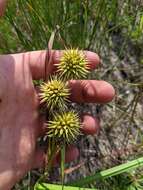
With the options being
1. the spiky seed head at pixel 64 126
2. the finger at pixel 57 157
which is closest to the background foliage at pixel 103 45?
the finger at pixel 57 157

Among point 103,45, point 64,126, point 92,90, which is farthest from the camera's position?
point 103,45

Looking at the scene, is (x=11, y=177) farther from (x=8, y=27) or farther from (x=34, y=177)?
(x=8, y=27)

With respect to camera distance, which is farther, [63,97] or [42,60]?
[42,60]

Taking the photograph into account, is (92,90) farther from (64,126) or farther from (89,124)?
(64,126)

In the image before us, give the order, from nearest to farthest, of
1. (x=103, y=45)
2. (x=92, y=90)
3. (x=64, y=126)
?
1. (x=64, y=126)
2. (x=92, y=90)
3. (x=103, y=45)

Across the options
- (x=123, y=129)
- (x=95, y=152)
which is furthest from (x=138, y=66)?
(x=95, y=152)

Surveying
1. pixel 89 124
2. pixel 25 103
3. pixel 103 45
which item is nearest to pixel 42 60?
pixel 25 103

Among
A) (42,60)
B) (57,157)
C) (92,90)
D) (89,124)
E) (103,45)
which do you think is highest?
(103,45)
